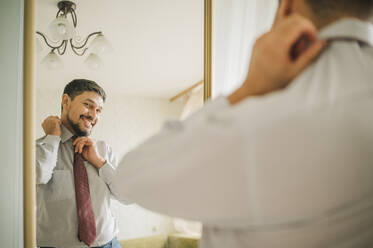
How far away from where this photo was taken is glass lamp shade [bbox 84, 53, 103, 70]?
108cm

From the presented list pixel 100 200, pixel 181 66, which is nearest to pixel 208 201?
pixel 100 200

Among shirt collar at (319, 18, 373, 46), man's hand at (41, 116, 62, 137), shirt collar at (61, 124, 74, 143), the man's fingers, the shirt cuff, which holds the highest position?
man's hand at (41, 116, 62, 137)

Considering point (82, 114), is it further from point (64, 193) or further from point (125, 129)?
point (64, 193)

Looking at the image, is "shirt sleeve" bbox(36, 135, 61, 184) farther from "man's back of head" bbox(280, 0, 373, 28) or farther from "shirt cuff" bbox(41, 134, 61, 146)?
"man's back of head" bbox(280, 0, 373, 28)

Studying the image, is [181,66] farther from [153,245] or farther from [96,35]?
[153,245]

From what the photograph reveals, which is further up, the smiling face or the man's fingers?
the smiling face

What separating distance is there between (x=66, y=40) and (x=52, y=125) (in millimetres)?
314

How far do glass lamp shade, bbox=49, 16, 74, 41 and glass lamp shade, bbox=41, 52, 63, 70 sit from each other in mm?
73

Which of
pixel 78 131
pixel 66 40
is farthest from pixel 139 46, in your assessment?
pixel 78 131

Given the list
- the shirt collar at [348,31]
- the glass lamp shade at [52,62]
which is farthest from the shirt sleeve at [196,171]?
the glass lamp shade at [52,62]

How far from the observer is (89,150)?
3.48 feet

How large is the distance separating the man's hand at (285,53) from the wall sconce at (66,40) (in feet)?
2.83

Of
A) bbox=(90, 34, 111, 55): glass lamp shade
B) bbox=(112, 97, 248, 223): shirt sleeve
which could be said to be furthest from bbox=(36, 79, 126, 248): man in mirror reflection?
bbox=(112, 97, 248, 223): shirt sleeve

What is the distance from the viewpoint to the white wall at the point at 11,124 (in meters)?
0.96
